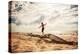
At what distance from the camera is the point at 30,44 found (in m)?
1.89

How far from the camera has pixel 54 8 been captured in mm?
2000

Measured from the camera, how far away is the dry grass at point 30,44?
5.98ft

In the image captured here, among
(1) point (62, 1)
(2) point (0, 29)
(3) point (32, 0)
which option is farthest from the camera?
(1) point (62, 1)

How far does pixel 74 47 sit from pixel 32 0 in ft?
2.87

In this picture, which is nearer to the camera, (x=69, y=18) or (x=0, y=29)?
(x=0, y=29)

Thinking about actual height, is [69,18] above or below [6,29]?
above

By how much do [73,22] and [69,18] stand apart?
8cm

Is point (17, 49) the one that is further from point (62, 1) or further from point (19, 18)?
point (62, 1)

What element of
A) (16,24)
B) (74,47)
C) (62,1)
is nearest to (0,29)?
(16,24)

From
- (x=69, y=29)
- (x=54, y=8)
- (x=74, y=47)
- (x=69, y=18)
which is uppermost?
(x=54, y=8)

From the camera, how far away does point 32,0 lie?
1914 mm

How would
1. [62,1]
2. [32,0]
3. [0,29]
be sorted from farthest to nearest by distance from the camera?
[62,1], [32,0], [0,29]

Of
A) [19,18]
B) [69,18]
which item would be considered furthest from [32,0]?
[69,18]

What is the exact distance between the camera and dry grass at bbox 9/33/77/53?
1.82 m
